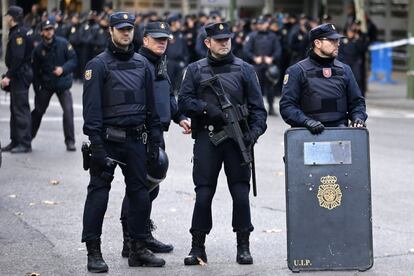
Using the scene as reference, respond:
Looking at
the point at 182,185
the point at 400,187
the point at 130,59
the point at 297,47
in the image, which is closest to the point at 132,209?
the point at 130,59

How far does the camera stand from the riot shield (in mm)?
7887

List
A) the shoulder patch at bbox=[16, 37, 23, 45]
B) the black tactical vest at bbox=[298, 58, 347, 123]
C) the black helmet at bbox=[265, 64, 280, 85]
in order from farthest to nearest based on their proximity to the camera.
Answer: the black helmet at bbox=[265, 64, 280, 85], the shoulder patch at bbox=[16, 37, 23, 45], the black tactical vest at bbox=[298, 58, 347, 123]

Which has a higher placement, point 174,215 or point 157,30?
point 157,30

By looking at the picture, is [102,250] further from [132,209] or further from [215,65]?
[215,65]

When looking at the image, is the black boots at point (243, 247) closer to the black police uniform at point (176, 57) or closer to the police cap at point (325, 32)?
the police cap at point (325, 32)

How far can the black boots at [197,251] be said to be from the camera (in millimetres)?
8492

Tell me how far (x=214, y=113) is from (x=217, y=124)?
0.09 m

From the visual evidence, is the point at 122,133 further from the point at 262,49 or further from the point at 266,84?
the point at 262,49

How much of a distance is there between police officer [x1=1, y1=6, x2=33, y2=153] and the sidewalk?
1030cm

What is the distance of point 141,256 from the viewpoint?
841 centimetres

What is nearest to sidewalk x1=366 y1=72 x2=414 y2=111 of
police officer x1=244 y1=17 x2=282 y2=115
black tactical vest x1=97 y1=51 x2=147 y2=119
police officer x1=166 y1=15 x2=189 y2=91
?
police officer x1=244 y1=17 x2=282 y2=115

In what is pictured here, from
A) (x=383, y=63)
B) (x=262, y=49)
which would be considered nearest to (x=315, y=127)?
(x=262, y=49)

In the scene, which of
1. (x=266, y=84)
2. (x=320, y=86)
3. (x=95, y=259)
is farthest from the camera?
(x=266, y=84)

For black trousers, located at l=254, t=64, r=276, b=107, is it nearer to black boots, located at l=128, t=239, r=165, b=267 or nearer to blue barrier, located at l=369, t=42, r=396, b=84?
blue barrier, located at l=369, t=42, r=396, b=84
